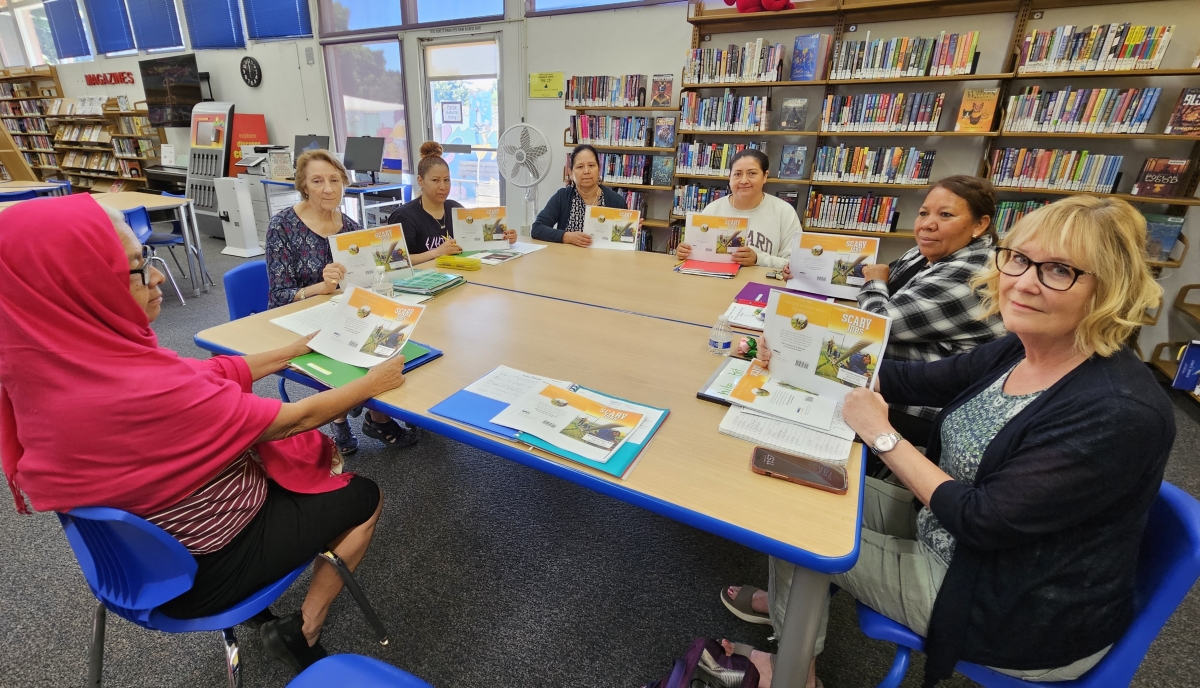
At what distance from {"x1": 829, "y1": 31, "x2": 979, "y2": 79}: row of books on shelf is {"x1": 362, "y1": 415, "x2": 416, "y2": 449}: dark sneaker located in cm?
360

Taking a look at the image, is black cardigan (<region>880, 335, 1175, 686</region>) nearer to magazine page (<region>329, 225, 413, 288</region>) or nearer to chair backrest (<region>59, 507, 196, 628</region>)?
chair backrest (<region>59, 507, 196, 628</region>)

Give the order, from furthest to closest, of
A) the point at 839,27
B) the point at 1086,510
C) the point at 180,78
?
the point at 180,78
the point at 839,27
the point at 1086,510

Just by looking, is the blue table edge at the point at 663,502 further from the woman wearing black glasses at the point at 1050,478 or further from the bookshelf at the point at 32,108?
the bookshelf at the point at 32,108

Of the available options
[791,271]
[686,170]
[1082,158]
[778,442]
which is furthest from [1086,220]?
[686,170]

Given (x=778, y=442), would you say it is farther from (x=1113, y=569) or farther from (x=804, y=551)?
(x=1113, y=569)

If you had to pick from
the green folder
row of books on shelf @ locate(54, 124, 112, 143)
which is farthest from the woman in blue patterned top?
row of books on shelf @ locate(54, 124, 112, 143)

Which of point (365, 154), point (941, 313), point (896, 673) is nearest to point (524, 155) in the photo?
point (365, 154)

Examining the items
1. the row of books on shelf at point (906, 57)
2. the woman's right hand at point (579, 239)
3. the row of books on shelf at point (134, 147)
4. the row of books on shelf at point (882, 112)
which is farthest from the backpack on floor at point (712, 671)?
the row of books on shelf at point (134, 147)

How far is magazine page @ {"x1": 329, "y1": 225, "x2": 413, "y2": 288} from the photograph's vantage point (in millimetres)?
1899

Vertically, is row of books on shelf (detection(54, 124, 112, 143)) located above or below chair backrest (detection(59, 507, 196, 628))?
above

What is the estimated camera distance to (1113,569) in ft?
2.73

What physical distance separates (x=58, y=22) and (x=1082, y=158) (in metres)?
13.4

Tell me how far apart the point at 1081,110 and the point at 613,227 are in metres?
2.94

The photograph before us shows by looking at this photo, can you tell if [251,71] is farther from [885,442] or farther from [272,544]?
[885,442]
